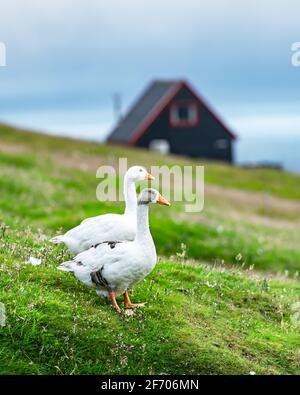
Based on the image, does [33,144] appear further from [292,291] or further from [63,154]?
[292,291]

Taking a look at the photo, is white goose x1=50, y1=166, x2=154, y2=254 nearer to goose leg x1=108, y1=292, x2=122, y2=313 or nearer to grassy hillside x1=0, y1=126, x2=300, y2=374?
grassy hillside x1=0, y1=126, x2=300, y2=374

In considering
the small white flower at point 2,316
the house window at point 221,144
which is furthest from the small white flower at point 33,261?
the house window at point 221,144

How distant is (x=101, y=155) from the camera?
65875 millimetres

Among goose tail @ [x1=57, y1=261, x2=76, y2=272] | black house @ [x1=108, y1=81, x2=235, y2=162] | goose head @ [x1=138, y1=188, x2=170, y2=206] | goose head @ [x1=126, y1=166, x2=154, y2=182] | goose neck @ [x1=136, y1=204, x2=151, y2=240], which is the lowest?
goose tail @ [x1=57, y1=261, x2=76, y2=272]

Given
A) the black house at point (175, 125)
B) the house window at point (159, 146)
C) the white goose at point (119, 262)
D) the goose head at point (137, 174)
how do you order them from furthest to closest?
the house window at point (159, 146), the black house at point (175, 125), the goose head at point (137, 174), the white goose at point (119, 262)

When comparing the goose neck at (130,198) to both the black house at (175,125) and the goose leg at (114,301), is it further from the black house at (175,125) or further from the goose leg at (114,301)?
the black house at (175,125)

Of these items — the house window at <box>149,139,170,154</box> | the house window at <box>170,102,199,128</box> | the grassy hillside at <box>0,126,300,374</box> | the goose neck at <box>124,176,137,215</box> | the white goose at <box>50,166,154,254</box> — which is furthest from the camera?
the house window at <box>170,102,199,128</box>

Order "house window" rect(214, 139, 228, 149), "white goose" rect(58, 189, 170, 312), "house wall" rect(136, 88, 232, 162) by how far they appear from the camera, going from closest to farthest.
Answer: "white goose" rect(58, 189, 170, 312)
"house wall" rect(136, 88, 232, 162)
"house window" rect(214, 139, 228, 149)

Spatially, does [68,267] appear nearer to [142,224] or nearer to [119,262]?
[119,262]

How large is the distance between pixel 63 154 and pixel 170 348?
1977 inches

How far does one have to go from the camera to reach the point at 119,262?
11.7 metres

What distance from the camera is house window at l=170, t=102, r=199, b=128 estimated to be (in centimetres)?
8625

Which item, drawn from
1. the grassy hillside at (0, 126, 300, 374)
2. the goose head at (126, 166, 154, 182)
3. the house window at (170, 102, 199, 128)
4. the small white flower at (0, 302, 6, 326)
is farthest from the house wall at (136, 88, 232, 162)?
the small white flower at (0, 302, 6, 326)

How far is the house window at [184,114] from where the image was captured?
283ft
